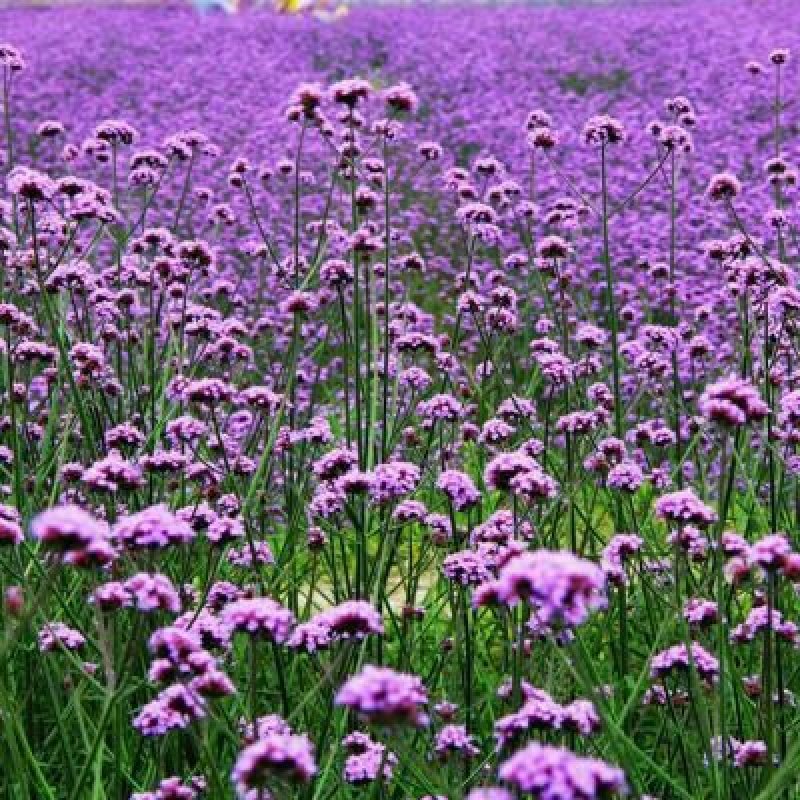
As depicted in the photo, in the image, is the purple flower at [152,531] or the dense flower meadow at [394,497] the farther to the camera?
the dense flower meadow at [394,497]

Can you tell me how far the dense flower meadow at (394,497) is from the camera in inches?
60.7

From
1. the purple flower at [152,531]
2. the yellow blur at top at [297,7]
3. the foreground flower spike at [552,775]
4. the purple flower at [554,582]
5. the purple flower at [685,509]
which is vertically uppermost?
the yellow blur at top at [297,7]

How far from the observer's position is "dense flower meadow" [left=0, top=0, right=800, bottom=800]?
154 cm

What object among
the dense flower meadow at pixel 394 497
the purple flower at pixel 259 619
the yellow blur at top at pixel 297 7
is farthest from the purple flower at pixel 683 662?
the yellow blur at top at pixel 297 7

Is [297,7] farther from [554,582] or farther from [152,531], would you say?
[554,582]

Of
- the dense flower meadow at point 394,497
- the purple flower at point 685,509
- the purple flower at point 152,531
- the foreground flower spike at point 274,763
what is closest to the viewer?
the foreground flower spike at point 274,763

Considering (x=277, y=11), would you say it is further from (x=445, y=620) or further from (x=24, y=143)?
(x=445, y=620)

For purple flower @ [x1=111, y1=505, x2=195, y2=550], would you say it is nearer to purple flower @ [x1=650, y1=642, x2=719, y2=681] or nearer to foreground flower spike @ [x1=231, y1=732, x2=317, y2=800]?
foreground flower spike @ [x1=231, y1=732, x2=317, y2=800]

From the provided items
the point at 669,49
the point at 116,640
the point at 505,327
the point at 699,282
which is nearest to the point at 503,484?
the point at 116,640

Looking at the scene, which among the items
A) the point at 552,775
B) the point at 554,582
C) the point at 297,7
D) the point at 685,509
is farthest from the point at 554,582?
the point at 297,7

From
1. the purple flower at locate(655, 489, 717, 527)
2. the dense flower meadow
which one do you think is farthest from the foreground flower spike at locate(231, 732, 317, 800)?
the purple flower at locate(655, 489, 717, 527)

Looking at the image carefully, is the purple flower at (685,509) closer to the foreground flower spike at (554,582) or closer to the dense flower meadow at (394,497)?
the dense flower meadow at (394,497)

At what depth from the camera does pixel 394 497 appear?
2.19 metres

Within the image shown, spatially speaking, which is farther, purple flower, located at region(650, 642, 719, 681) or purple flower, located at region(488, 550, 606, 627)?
purple flower, located at region(650, 642, 719, 681)
